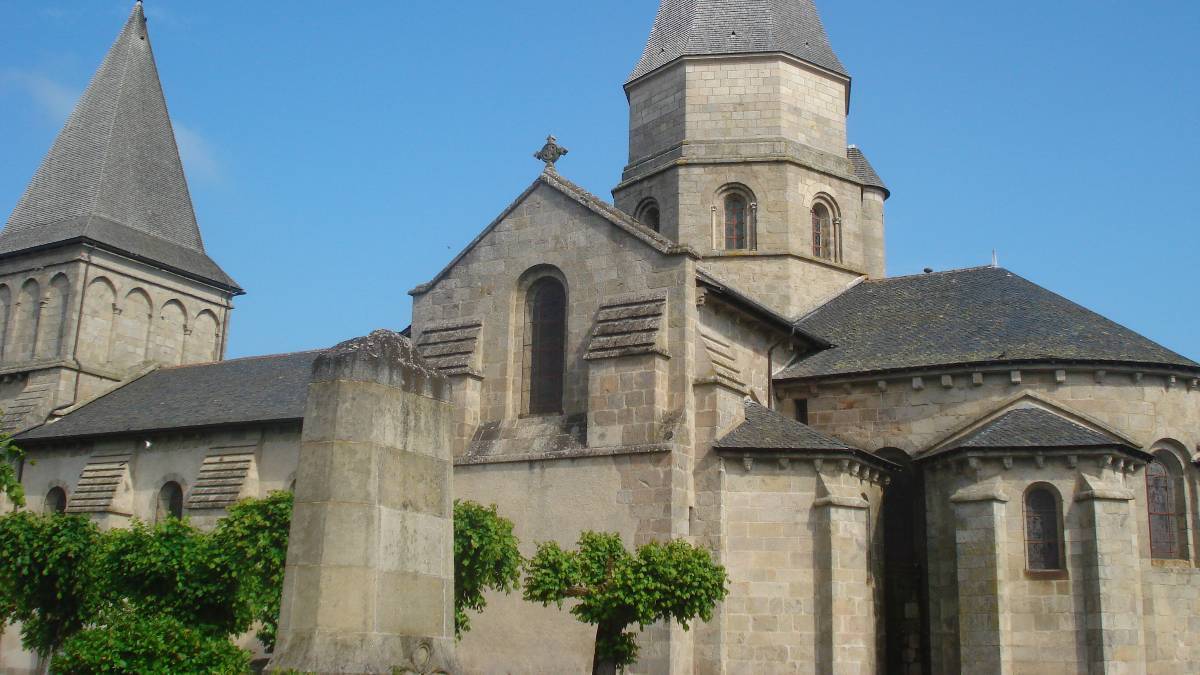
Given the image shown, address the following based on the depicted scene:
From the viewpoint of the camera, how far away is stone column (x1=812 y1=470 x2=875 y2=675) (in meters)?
23.8

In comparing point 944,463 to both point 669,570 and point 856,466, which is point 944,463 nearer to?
point 856,466

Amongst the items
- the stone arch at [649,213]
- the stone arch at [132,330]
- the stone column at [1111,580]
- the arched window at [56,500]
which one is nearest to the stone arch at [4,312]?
the stone arch at [132,330]

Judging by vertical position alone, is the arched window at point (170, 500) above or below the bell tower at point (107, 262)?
below

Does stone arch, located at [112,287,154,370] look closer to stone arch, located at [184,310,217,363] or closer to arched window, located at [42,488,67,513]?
stone arch, located at [184,310,217,363]

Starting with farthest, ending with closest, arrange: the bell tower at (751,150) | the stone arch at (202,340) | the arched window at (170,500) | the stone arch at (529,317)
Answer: the stone arch at (202,340)
the bell tower at (751,150)
the arched window at (170,500)
the stone arch at (529,317)

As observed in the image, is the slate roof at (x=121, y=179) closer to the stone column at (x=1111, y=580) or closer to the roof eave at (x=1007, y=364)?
the roof eave at (x=1007, y=364)

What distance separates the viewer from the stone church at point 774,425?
24.3 meters

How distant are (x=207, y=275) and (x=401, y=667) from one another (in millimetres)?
36069

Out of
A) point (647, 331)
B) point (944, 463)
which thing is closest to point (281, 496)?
point (647, 331)

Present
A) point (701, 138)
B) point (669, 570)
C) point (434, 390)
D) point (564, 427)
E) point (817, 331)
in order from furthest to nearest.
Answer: point (701, 138) → point (817, 331) → point (564, 427) → point (669, 570) → point (434, 390)

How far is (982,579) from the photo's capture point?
80.9 feet

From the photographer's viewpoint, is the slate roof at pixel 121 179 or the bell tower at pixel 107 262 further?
the slate roof at pixel 121 179

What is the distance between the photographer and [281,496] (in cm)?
2425

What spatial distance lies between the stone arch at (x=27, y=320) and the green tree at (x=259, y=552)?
72.7 ft
